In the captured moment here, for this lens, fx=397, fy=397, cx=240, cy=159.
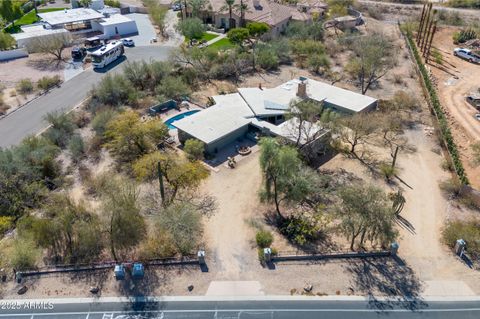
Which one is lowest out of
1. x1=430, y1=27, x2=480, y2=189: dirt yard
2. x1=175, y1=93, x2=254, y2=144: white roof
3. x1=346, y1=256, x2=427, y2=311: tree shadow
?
x1=430, y1=27, x2=480, y2=189: dirt yard

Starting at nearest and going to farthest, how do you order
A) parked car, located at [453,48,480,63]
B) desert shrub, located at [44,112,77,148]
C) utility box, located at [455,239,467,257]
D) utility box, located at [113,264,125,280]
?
utility box, located at [113,264,125,280], utility box, located at [455,239,467,257], desert shrub, located at [44,112,77,148], parked car, located at [453,48,480,63]

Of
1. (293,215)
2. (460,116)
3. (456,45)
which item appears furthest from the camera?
(456,45)

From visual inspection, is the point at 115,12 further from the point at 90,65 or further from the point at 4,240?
the point at 4,240

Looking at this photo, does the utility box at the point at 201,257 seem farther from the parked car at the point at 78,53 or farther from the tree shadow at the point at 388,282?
the parked car at the point at 78,53

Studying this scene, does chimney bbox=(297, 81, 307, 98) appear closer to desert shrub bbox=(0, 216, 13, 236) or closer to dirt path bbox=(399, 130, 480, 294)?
dirt path bbox=(399, 130, 480, 294)

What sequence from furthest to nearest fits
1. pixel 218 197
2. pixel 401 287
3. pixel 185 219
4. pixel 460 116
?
1. pixel 460 116
2. pixel 218 197
3. pixel 185 219
4. pixel 401 287

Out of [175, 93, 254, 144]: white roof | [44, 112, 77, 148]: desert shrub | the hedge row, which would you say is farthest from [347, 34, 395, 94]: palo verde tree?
[44, 112, 77, 148]: desert shrub

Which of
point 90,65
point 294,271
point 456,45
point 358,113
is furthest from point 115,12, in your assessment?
point 294,271
